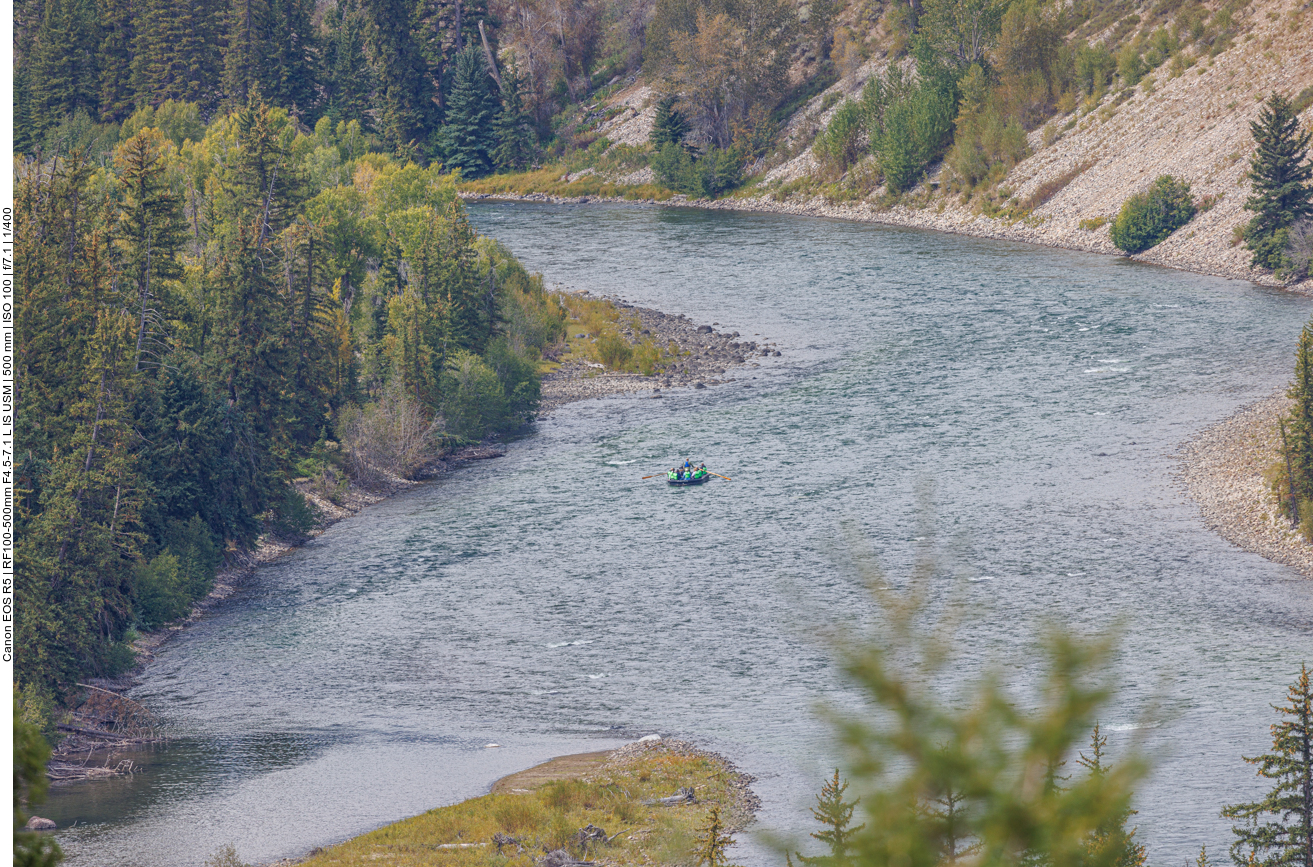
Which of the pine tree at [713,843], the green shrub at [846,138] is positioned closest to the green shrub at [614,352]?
the pine tree at [713,843]

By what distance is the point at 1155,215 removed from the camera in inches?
4013

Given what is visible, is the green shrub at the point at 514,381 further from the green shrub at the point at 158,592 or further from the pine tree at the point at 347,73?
the pine tree at the point at 347,73

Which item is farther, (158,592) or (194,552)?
(194,552)

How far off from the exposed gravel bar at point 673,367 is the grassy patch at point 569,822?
41.3 metres

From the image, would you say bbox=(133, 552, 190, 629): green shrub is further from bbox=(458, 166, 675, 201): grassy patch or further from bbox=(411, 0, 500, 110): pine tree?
bbox=(411, 0, 500, 110): pine tree

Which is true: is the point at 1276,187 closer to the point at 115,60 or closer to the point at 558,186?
the point at 558,186

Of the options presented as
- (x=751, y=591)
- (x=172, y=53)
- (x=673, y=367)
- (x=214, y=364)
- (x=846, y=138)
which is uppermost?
(x=172, y=53)

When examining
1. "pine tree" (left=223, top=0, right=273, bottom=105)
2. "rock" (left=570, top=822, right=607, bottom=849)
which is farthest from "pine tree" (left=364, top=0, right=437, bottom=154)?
"rock" (left=570, top=822, right=607, bottom=849)

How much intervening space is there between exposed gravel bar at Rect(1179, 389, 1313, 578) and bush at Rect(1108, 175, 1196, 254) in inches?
1584

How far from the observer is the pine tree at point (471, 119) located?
170 metres

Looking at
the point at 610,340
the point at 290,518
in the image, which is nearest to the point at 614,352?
the point at 610,340

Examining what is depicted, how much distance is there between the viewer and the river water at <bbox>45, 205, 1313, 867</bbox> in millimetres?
35094

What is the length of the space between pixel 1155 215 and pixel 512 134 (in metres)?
90.8

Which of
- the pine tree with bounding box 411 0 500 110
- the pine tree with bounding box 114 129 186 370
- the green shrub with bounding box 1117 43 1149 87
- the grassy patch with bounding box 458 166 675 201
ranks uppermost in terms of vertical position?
the pine tree with bounding box 411 0 500 110
